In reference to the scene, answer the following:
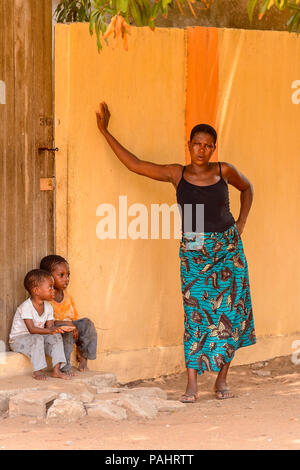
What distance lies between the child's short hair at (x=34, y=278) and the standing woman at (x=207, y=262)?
3.04 ft

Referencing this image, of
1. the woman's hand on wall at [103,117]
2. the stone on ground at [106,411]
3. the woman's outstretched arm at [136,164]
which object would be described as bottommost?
the stone on ground at [106,411]

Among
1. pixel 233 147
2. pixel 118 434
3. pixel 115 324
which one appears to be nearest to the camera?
pixel 118 434

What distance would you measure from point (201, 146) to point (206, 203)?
14.7 inches

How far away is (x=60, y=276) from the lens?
544 centimetres

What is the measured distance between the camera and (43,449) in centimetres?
411

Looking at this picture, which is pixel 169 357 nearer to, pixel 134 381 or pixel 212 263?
pixel 134 381

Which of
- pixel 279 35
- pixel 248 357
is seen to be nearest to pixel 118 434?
pixel 248 357

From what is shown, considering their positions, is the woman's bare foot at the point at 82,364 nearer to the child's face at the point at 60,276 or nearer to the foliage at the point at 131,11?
the child's face at the point at 60,276

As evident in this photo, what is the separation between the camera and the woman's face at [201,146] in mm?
5352

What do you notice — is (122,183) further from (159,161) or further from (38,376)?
(38,376)

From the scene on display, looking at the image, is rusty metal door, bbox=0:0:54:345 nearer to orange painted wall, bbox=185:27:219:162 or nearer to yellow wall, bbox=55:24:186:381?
yellow wall, bbox=55:24:186:381

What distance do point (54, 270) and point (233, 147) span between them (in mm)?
1810

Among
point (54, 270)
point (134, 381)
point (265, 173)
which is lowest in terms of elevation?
point (134, 381)

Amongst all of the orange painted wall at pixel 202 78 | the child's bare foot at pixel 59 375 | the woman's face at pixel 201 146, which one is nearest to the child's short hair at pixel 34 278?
the child's bare foot at pixel 59 375
